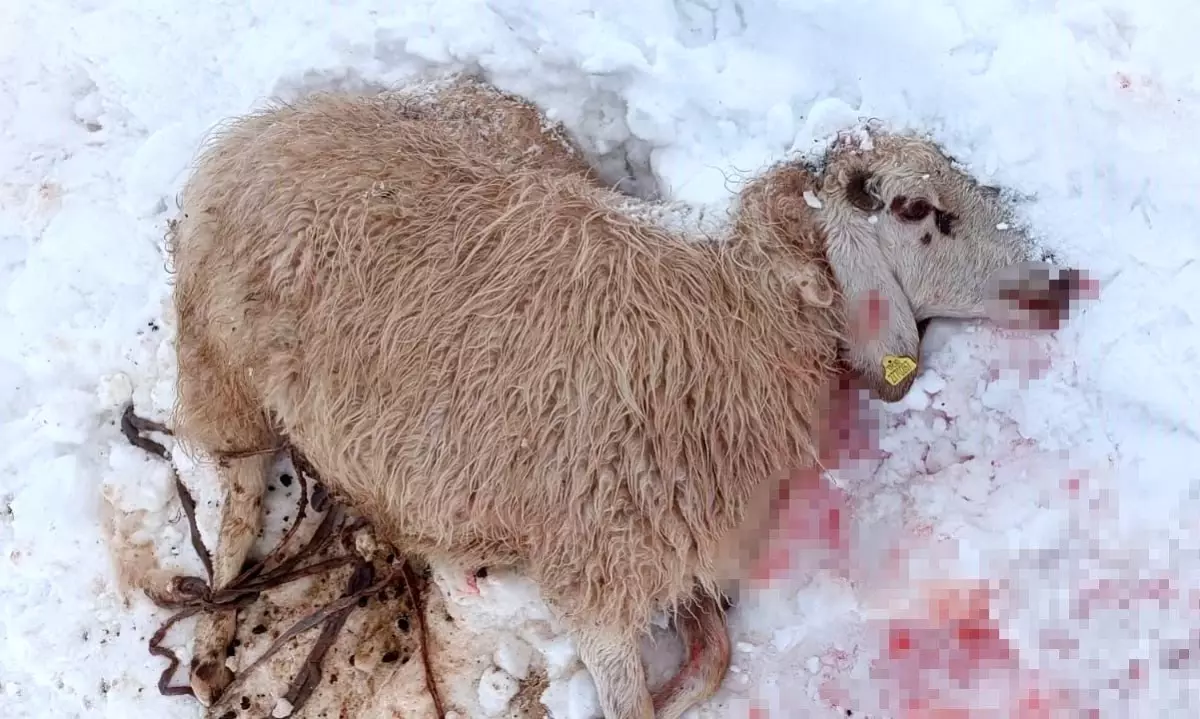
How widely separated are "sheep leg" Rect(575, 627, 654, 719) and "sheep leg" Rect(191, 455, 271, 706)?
4.00ft

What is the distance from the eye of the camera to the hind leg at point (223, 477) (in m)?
2.43

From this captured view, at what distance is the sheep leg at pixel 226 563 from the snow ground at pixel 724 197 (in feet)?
0.62

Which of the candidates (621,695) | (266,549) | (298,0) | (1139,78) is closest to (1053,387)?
(1139,78)

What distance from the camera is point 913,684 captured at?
238cm

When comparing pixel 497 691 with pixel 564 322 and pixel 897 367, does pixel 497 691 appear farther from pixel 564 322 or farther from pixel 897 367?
pixel 897 367

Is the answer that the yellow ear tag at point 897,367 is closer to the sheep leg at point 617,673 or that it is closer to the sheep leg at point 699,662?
the sheep leg at point 699,662

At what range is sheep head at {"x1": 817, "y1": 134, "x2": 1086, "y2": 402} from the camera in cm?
220

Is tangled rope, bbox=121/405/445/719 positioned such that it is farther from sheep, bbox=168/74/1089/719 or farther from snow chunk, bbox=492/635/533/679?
sheep, bbox=168/74/1089/719

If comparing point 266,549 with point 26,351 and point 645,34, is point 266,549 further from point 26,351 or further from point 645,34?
point 645,34

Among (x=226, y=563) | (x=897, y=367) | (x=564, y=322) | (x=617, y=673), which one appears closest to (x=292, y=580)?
(x=226, y=563)

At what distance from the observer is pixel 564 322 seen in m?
2.13

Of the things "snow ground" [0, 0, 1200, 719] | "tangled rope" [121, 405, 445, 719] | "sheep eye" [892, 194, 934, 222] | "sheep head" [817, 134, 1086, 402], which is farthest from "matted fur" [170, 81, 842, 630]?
"tangled rope" [121, 405, 445, 719]

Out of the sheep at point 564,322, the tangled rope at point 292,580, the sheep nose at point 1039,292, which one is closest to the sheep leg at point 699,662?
the sheep at point 564,322

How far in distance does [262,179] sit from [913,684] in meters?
2.43
